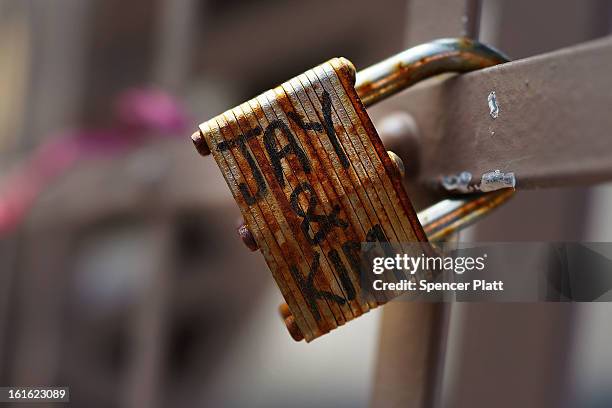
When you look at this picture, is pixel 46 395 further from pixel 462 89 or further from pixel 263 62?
pixel 263 62

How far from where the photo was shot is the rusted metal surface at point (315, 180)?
0.32m

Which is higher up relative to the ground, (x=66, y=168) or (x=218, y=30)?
(x=218, y=30)

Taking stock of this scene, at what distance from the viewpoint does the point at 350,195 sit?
0.32 m

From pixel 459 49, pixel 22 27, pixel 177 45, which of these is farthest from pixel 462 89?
pixel 22 27

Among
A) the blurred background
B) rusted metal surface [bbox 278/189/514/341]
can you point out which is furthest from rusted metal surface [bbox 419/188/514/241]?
the blurred background

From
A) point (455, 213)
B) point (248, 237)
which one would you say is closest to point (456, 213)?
point (455, 213)

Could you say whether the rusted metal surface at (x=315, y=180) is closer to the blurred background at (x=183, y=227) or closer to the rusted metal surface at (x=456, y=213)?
the rusted metal surface at (x=456, y=213)

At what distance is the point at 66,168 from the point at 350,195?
1.04m

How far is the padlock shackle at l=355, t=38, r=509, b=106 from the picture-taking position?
360 millimetres

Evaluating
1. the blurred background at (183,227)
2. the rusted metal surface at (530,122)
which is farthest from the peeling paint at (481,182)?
the blurred background at (183,227)

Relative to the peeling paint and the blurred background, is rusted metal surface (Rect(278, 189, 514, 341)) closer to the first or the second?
the peeling paint

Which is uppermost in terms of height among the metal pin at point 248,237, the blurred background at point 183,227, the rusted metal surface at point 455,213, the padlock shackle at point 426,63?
the blurred background at point 183,227

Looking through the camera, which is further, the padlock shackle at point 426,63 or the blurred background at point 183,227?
the blurred background at point 183,227

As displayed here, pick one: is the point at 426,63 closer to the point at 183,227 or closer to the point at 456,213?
the point at 456,213
